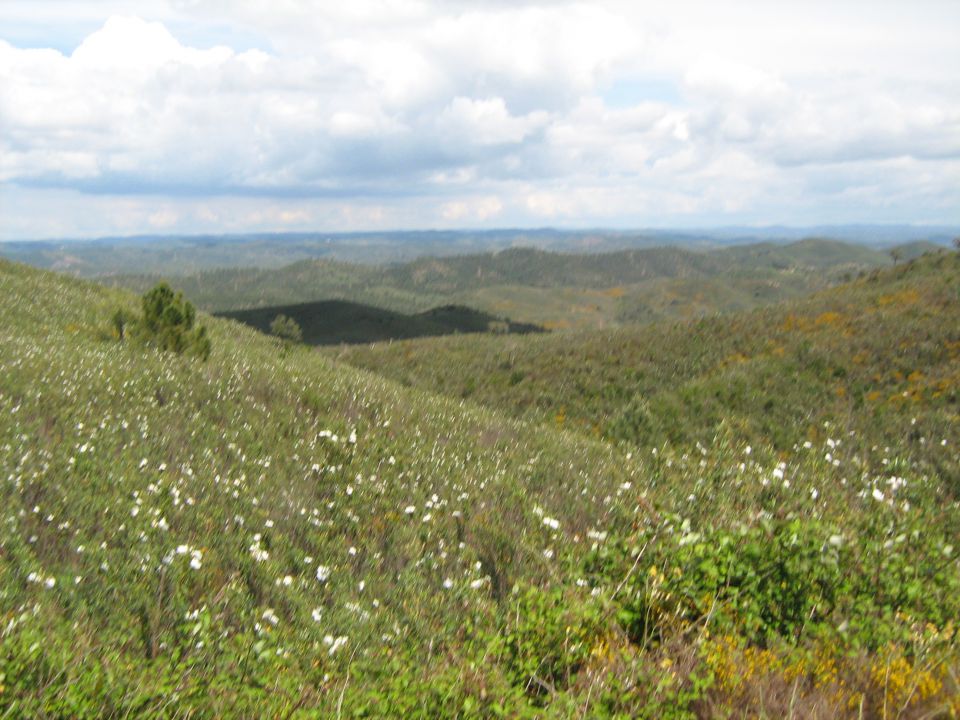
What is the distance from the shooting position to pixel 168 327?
16625mm

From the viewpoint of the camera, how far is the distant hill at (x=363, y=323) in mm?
104769

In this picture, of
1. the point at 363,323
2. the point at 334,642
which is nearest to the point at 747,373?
the point at 334,642

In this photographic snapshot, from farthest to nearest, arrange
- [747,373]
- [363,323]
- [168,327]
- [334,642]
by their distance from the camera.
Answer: [363,323], [747,373], [168,327], [334,642]

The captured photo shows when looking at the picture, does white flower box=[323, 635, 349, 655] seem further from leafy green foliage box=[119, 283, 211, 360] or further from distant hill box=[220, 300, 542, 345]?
distant hill box=[220, 300, 542, 345]

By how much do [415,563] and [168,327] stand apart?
12.7 m

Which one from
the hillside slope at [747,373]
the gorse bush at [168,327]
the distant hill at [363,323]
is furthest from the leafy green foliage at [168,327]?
the distant hill at [363,323]

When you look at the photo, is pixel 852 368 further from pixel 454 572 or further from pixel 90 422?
pixel 90 422

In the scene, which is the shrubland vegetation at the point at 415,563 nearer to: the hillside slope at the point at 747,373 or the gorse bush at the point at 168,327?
the gorse bush at the point at 168,327

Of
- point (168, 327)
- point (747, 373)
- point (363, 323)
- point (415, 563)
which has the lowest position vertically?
point (363, 323)

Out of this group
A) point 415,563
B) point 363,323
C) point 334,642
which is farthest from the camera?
point 363,323

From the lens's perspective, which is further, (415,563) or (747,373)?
(747,373)

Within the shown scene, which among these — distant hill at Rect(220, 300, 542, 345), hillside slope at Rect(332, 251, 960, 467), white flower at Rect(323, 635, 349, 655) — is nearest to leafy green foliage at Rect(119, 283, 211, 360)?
hillside slope at Rect(332, 251, 960, 467)

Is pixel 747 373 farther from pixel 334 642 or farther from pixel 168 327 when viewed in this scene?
pixel 334 642

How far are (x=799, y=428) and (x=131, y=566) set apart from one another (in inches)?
617
